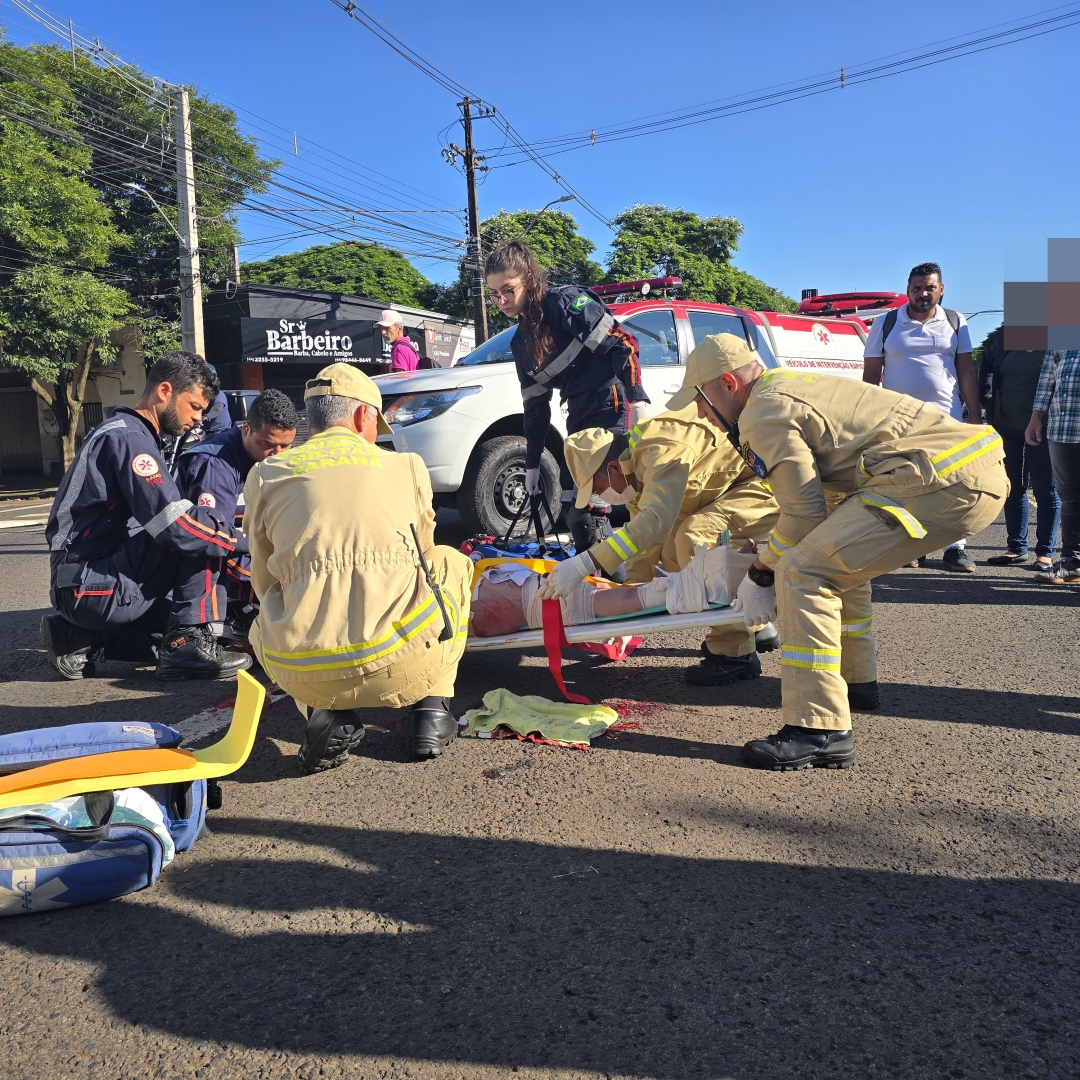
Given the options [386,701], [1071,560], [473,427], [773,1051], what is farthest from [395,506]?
[1071,560]

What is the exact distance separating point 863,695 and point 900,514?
92 cm

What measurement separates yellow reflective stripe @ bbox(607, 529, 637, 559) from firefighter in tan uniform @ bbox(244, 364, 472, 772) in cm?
68

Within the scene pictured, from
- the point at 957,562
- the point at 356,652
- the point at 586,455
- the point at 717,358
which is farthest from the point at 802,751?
the point at 957,562

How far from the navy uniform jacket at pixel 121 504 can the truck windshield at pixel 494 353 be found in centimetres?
369

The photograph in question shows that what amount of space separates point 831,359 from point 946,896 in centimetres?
829

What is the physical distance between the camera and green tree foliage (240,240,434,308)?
3591cm

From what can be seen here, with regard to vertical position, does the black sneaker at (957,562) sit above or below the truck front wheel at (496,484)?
below

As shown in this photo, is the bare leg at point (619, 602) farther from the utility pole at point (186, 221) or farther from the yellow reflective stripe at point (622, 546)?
the utility pole at point (186, 221)

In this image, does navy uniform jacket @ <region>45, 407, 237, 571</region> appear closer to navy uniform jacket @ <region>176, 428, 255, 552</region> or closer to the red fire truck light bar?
navy uniform jacket @ <region>176, 428, 255, 552</region>

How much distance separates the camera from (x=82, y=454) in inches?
162

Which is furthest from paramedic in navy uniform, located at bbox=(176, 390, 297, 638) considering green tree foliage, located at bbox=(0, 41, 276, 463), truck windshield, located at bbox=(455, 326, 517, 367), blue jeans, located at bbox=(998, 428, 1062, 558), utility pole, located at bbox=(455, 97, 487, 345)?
utility pole, located at bbox=(455, 97, 487, 345)

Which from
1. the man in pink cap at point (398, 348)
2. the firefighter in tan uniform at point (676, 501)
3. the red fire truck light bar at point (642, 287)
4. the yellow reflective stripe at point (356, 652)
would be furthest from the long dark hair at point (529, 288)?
the red fire truck light bar at point (642, 287)

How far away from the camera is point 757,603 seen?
3254mm

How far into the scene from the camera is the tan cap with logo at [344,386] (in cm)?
320
